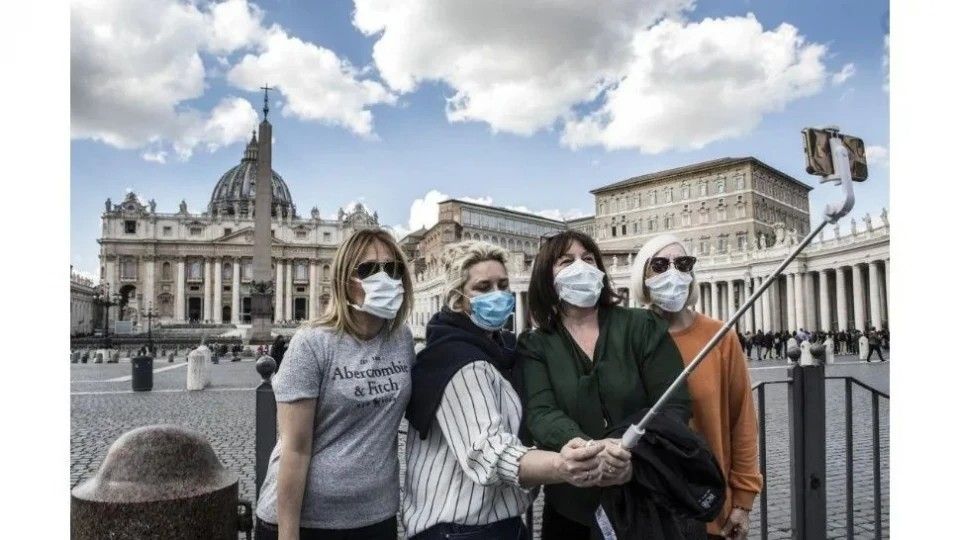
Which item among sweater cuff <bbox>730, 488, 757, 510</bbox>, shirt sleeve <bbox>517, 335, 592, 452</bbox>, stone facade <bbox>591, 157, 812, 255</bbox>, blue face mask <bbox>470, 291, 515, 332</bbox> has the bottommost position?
sweater cuff <bbox>730, 488, 757, 510</bbox>

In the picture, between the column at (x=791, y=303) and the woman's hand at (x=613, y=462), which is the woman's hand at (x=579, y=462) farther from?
the column at (x=791, y=303)

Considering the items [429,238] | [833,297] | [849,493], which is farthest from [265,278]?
[429,238]

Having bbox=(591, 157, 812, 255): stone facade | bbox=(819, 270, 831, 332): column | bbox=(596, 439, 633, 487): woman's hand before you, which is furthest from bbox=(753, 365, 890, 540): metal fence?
bbox=(819, 270, 831, 332): column

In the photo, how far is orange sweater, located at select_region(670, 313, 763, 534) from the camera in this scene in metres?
2.25

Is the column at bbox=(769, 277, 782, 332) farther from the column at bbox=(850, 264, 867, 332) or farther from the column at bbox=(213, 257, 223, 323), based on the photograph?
the column at bbox=(213, 257, 223, 323)

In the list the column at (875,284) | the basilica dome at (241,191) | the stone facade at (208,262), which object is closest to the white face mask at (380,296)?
the column at (875,284)

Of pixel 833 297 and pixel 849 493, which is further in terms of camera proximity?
pixel 833 297

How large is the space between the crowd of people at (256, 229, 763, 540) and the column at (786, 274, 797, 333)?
1348 inches

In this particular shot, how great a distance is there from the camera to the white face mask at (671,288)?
2385 millimetres

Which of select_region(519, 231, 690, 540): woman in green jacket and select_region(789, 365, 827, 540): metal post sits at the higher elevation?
select_region(519, 231, 690, 540): woman in green jacket

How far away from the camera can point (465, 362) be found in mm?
1875

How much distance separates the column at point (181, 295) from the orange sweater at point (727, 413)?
3078 inches
